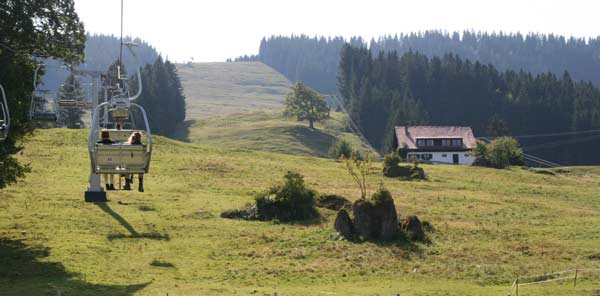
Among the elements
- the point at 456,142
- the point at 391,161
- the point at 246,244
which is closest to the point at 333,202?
the point at 246,244

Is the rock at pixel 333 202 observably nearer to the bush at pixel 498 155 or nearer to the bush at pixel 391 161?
the bush at pixel 391 161

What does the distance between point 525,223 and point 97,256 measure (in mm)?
30193

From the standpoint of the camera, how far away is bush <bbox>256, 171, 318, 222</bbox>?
A: 177ft

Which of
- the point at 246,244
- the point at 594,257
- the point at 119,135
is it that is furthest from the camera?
the point at 246,244

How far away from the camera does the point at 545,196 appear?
73188 millimetres

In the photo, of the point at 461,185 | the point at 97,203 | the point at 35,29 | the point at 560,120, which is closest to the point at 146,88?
the point at 560,120

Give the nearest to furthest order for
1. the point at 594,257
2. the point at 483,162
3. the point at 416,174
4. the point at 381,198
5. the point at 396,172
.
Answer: the point at 594,257, the point at 381,198, the point at 416,174, the point at 396,172, the point at 483,162

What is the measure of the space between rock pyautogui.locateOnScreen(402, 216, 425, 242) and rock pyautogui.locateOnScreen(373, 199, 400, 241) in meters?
0.68

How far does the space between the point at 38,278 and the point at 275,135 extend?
5210 inches

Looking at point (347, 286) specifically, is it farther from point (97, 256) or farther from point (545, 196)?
point (545, 196)

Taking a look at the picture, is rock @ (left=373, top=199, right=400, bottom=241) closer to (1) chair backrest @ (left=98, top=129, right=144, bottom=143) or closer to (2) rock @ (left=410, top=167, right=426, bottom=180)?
(1) chair backrest @ (left=98, top=129, right=144, bottom=143)

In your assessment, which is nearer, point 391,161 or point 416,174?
point 416,174

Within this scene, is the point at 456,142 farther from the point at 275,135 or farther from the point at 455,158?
the point at 275,135

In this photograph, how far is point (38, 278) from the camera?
3562 cm
